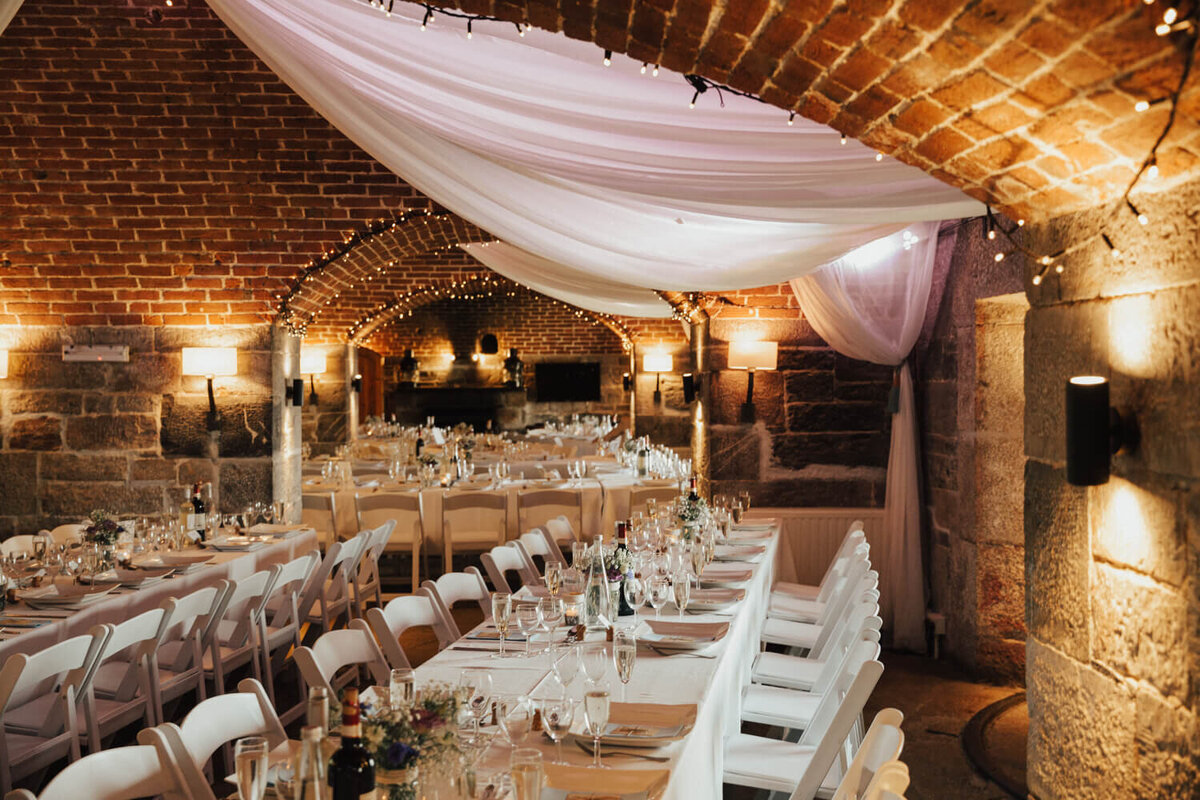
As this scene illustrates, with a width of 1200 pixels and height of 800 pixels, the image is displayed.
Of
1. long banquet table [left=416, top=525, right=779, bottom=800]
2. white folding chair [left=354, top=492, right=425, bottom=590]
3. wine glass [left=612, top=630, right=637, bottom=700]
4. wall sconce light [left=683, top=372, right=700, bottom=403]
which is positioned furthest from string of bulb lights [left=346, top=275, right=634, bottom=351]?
wine glass [left=612, top=630, right=637, bottom=700]

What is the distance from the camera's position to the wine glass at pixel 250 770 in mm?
1965

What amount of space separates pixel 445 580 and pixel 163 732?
2.03 meters

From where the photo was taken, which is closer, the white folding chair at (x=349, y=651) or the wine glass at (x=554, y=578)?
the white folding chair at (x=349, y=651)

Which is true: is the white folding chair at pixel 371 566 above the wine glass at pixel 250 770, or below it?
below

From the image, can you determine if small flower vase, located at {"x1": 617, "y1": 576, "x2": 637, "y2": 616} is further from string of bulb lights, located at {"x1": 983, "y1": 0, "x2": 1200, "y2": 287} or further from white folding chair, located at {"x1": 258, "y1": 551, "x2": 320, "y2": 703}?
string of bulb lights, located at {"x1": 983, "y1": 0, "x2": 1200, "y2": 287}

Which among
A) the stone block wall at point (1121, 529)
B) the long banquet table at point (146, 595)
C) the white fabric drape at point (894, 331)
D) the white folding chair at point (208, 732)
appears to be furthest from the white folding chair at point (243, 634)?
the white fabric drape at point (894, 331)

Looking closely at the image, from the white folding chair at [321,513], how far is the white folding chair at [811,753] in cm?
492

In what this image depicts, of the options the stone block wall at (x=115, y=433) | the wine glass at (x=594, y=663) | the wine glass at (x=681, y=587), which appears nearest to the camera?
the wine glass at (x=594, y=663)

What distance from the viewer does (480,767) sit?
246cm

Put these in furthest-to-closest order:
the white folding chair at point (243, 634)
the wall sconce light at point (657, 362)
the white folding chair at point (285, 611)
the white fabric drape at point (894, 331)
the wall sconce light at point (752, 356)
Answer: the wall sconce light at point (657, 362) → the wall sconce light at point (752, 356) → the white fabric drape at point (894, 331) → the white folding chair at point (285, 611) → the white folding chair at point (243, 634)

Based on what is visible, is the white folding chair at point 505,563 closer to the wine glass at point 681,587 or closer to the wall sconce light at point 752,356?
the wine glass at point 681,587

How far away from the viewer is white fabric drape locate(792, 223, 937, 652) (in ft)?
21.2

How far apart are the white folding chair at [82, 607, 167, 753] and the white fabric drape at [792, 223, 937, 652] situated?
4573 millimetres

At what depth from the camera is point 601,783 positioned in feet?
7.77
